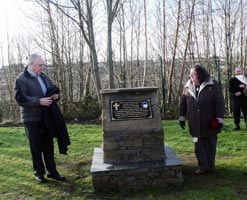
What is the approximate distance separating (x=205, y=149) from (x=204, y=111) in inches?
22.8

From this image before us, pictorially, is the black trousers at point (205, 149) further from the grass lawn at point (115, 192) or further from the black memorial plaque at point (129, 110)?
the black memorial plaque at point (129, 110)

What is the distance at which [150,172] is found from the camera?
4.75 metres

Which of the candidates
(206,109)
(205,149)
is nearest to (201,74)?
(206,109)

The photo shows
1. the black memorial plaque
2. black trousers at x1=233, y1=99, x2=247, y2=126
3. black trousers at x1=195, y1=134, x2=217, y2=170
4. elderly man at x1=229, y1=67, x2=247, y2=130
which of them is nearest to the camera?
the black memorial plaque

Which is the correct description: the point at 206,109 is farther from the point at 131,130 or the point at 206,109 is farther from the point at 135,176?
the point at 135,176

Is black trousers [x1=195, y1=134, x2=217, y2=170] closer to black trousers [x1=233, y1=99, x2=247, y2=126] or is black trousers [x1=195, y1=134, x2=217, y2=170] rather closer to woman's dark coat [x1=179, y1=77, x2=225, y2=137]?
woman's dark coat [x1=179, y1=77, x2=225, y2=137]

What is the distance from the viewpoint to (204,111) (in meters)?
5.01

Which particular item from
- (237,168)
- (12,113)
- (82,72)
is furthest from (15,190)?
(82,72)

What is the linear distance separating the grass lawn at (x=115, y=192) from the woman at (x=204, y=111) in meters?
0.46

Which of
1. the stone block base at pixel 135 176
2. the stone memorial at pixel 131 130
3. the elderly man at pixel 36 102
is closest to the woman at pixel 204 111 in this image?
the stone memorial at pixel 131 130

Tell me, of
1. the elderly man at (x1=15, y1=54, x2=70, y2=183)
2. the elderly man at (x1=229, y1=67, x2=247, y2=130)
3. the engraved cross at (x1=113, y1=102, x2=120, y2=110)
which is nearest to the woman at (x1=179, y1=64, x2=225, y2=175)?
the engraved cross at (x1=113, y1=102, x2=120, y2=110)

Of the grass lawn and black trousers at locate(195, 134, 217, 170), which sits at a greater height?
black trousers at locate(195, 134, 217, 170)

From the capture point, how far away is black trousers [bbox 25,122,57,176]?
5.02 m

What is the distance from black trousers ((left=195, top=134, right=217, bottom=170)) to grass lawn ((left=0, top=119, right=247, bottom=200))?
18 cm
